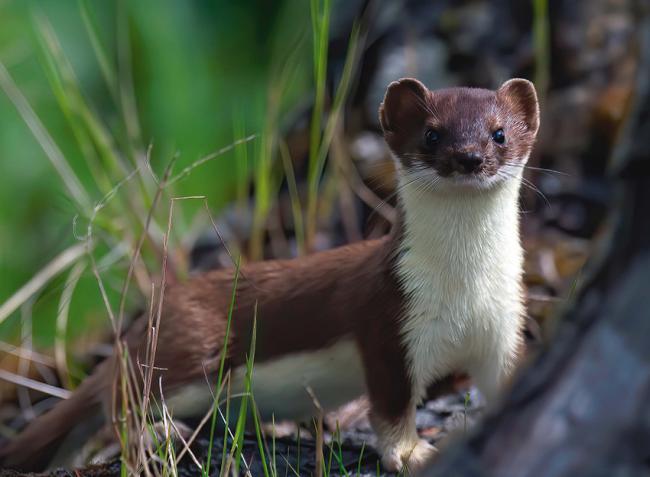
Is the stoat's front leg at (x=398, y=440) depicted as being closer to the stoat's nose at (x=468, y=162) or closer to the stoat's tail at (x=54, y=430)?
the stoat's nose at (x=468, y=162)

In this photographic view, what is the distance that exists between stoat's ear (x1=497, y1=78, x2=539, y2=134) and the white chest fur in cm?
17

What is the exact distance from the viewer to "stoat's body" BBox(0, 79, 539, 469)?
236cm

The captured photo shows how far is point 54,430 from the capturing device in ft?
9.53

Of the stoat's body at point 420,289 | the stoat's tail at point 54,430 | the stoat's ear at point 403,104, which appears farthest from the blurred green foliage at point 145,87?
the stoat's ear at point 403,104

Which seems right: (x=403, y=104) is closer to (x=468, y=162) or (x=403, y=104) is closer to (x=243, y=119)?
(x=468, y=162)

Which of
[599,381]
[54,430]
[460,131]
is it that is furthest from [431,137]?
[54,430]

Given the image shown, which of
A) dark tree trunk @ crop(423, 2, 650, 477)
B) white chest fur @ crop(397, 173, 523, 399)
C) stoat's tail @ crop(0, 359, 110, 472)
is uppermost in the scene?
dark tree trunk @ crop(423, 2, 650, 477)

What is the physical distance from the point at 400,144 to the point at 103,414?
1.22 metres

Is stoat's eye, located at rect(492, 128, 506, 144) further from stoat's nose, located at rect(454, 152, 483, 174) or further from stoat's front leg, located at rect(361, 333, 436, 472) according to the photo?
stoat's front leg, located at rect(361, 333, 436, 472)

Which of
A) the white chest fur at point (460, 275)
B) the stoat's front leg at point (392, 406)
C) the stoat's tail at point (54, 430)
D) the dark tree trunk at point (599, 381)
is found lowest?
the stoat's tail at point (54, 430)

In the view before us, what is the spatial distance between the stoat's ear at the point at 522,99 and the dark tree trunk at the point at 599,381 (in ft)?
3.27

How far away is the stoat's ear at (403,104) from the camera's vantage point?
7.95ft

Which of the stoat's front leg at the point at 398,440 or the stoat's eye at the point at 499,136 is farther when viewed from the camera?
the stoat's front leg at the point at 398,440

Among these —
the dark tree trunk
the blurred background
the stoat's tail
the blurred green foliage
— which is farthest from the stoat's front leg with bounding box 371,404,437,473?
the blurred green foliage
